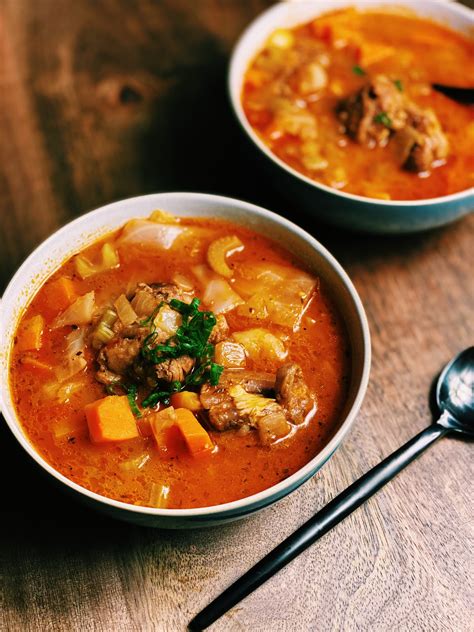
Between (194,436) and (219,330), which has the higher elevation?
(219,330)

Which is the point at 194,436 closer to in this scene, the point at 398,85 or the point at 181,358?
the point at 181,358

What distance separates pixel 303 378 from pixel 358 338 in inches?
9.4

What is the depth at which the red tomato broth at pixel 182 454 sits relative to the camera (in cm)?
226

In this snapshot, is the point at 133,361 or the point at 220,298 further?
the point at 220,298

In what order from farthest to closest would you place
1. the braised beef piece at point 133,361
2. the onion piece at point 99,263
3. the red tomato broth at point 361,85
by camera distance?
1. the red tomato broth at point 361,85
2. the onion piece at point 99,263
3. the braised beef piece at point 133,361

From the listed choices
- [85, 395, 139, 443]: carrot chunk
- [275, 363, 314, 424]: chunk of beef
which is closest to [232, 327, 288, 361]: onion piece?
[275, 363, 314, 424]: chunk of beef

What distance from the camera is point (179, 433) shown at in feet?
7.65

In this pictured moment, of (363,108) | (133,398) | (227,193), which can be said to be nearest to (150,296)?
(133,398)

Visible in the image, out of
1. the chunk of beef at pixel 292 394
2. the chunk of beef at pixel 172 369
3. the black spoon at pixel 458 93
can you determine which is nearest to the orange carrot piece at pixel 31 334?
the chunk of beef at pixel 172 369

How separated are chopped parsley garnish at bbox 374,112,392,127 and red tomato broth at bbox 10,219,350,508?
111 centimetres

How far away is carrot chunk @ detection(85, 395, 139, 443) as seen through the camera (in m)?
2.30

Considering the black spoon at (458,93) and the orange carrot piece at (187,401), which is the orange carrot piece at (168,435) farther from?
the black spoon at (458,93)

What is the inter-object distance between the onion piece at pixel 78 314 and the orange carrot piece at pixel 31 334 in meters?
0.05

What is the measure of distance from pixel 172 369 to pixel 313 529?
70cm
